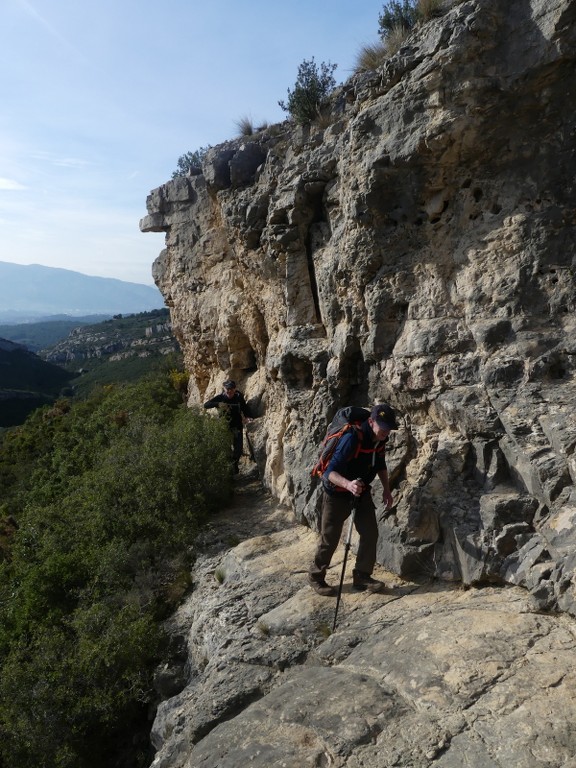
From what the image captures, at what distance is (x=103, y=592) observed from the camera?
8.27 m

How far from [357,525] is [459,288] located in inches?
114

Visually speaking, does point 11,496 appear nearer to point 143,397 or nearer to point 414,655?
point 143,397

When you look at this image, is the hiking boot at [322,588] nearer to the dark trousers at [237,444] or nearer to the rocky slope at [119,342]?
the dark trousers at [237,444]

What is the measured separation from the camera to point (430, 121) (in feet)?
21.5

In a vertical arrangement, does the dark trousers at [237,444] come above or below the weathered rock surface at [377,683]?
above

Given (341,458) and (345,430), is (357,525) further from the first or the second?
(345,430)

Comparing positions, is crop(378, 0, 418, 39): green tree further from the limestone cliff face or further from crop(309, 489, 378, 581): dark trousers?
crop(309, 489, 378, 581): dark trousers

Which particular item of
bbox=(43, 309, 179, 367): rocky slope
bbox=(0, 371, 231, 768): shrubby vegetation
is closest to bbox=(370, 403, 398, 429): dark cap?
bbox=(0, 371, 231, 768): shrubby vegetation

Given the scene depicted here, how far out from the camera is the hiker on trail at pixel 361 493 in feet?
19.2

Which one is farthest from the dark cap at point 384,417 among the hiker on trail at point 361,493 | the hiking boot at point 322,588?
the hiking boot at point 322,588

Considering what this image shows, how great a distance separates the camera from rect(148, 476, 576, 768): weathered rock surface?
3.74 meters

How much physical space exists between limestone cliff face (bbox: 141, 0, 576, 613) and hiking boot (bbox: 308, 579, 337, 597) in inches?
27.0

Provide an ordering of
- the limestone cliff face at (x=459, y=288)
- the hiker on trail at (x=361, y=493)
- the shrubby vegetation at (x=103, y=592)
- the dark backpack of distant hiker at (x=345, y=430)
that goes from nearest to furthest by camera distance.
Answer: the limestone cliff face at (x=459, y=288)
the hiker on trail at (x=361, y=493)
the dark backpack of distant hiker at (x=345, y=430)
the shrubby vegetation at (x=103, y=592)

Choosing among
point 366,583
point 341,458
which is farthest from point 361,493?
point 366,583
